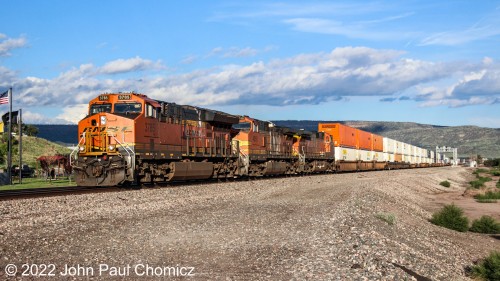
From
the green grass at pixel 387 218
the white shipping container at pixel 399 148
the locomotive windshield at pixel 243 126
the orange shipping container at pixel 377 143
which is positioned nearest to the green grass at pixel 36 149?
the orange shipping container at pixel 377 143

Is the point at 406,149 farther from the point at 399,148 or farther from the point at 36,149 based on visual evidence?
the point at 36,149

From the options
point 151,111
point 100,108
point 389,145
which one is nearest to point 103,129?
point 100,108

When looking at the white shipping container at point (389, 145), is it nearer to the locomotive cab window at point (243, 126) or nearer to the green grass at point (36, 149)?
the locomotive cab window at point (243, 126)

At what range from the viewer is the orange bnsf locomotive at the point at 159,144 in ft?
71.2

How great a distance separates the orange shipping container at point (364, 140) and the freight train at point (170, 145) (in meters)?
17.9

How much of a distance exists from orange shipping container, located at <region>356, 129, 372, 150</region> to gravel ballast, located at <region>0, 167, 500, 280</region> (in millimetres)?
42408

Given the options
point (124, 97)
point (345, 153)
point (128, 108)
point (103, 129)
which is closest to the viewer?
point (103, 129)

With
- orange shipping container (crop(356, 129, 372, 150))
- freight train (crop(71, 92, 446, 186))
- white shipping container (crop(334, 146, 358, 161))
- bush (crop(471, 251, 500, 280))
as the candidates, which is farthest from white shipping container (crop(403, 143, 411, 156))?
bush (crop(471, 251, 500, 280))

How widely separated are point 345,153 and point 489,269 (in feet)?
143

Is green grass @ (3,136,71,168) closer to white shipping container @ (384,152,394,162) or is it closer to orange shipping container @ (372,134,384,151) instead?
orange shipping container @ (372,134,384,151)

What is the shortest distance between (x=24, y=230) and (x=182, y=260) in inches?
168

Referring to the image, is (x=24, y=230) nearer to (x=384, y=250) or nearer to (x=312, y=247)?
(x=312, y=247)

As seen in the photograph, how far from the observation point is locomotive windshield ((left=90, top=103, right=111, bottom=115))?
23.1 m

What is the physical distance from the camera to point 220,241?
1068 cm
